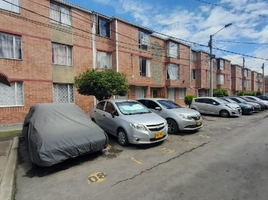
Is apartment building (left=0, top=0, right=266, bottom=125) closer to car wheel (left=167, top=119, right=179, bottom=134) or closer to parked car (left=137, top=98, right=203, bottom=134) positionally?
parked car (left=137, top=98, right=203, bottom=134)

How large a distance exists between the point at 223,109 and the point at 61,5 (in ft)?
46.7

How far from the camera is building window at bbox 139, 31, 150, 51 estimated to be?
15.4m

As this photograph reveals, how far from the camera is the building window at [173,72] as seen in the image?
1831 centimetres

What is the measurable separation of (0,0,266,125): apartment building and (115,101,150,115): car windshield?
5415 millimetres

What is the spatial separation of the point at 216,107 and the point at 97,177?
10.6 metres

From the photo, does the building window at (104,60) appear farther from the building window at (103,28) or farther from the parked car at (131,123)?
the parked car at (131,123)

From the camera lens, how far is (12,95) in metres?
9.30

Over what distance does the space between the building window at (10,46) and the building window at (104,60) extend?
223 inches

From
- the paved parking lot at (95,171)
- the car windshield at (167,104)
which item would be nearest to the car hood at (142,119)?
the paved parking lot at (95,171)

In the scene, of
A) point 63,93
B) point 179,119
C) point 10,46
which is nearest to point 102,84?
point 179,119

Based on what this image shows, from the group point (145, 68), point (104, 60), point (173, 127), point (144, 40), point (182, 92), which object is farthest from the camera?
point (182, 92)

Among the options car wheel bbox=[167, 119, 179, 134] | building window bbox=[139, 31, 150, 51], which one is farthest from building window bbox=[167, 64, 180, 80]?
car wheel bbox=[167, 119, 179, 134]

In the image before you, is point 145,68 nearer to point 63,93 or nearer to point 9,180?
point 63,93

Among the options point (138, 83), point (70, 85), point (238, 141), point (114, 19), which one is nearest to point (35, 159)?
point (238, 141)
